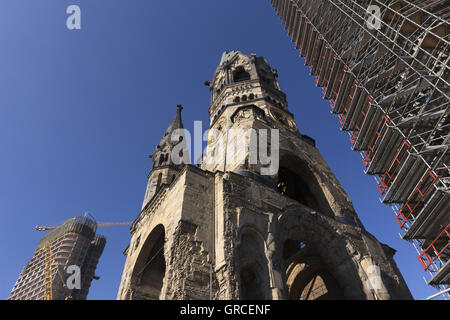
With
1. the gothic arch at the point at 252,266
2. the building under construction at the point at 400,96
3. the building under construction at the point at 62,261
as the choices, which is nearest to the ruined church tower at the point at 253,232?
the gothic arch at the point at 252,266

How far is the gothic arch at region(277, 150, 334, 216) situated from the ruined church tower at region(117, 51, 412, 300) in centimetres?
6

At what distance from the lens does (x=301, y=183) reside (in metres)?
19.0

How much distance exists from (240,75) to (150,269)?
63.9 ft

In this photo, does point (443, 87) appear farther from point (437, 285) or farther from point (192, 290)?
point (192, 290)

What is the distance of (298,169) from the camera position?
18328 millimetres

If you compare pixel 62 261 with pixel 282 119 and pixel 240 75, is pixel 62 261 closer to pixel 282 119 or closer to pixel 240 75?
pixel 240 75

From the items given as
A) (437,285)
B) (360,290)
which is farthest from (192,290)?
(437,285)

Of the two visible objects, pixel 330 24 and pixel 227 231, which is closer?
pixel 227 231

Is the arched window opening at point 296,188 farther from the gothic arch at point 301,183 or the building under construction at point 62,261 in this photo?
the building under construction at point 62,261

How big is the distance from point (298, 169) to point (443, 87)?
8.89 meters

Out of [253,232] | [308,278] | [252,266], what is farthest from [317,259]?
[252,266]

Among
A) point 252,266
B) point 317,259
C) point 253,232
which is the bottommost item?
point 252,266

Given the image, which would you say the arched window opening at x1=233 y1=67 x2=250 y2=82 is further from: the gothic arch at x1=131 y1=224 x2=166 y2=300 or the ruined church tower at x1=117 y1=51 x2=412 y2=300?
the gothic arch at x1=131 y1=224 x2=166 y2=300
